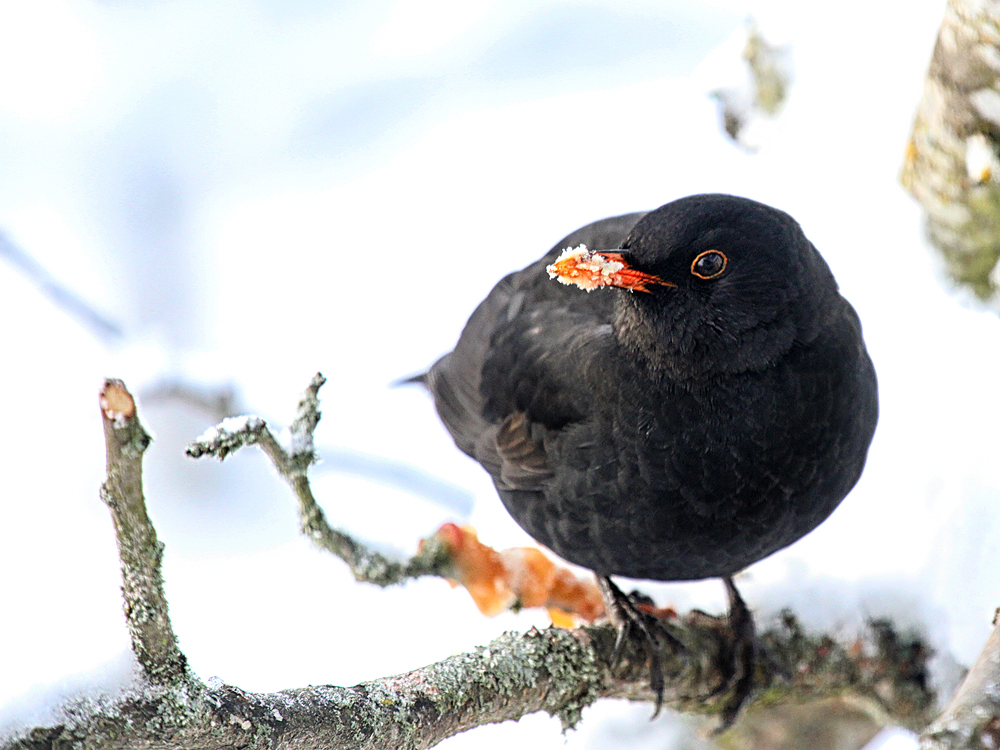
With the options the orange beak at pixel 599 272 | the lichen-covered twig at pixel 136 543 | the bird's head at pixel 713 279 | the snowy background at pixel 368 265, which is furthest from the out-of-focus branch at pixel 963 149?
the lichen-covered twig at pixel 136 543

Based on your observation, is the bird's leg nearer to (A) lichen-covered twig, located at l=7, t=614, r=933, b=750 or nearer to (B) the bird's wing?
(A) lichen-covered twig, located at l=7, t=614, r=933, b=750

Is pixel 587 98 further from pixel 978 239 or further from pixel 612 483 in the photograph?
pixel 612 483

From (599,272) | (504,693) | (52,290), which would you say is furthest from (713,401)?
(52,290)

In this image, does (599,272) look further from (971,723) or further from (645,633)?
(971,723)

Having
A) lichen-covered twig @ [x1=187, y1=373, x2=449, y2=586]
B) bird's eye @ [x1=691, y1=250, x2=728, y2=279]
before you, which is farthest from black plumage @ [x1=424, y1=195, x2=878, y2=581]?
lichen-covered twig @ [x1=187, y1=373, x2=449, y2=586]

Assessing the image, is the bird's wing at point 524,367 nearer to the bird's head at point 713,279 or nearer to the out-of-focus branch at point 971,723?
the bird's head at point 713,279

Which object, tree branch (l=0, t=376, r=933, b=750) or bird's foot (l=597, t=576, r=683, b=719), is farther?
bird's foot (l=597, t=576, r=683, b=719)
